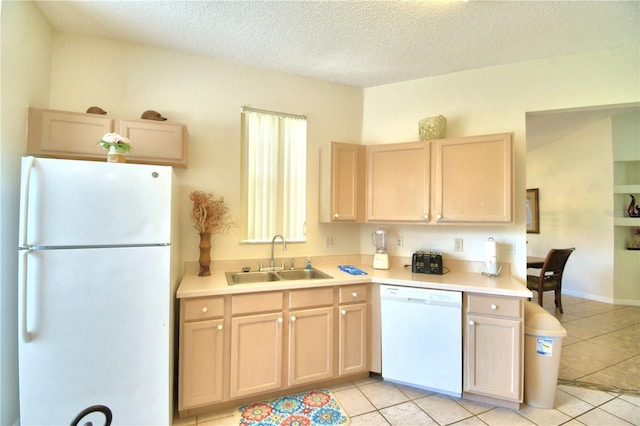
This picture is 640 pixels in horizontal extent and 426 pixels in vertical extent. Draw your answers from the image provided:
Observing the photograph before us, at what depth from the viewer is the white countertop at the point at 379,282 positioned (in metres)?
1.99

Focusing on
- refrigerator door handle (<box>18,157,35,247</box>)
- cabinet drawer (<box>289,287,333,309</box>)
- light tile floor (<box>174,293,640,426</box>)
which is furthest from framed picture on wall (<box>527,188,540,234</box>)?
refrigerator door handle (<box>18,157,35,247</box>)

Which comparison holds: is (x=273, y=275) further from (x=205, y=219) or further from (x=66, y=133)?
(x=66, y=133)

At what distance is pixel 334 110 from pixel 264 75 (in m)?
0.80

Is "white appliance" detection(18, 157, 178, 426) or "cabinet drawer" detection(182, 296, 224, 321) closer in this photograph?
"white appliance" detection(18, 157, 178, 426)

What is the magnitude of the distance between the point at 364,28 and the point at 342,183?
4.25ft

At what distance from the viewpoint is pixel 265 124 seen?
9.11 ft

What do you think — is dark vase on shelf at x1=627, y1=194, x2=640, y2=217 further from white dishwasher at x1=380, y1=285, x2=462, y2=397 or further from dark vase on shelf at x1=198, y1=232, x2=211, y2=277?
dark vase on shelf at x1=198, y1=232, x2=211, y2=277

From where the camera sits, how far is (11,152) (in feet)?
5.66

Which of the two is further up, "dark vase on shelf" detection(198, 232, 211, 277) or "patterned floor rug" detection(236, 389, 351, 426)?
"dark vase on shelf" detection(198, 232, 211, 277)

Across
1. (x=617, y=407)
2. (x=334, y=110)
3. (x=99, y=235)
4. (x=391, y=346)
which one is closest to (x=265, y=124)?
(x=334, y=110)

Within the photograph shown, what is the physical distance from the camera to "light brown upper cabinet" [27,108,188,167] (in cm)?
189

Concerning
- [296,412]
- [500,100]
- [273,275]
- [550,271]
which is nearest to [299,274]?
[273,275]

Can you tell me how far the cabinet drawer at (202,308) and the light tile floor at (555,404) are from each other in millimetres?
728

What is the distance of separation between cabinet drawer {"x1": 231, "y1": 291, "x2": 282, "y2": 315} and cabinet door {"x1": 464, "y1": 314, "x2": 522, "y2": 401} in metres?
1.48
